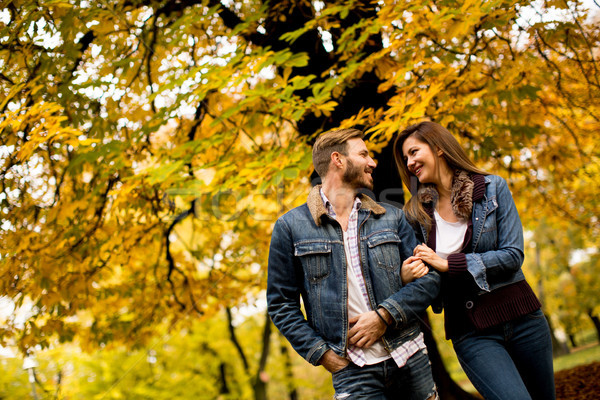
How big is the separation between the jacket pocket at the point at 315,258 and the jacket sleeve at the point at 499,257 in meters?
0.57

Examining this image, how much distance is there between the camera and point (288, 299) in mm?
2061

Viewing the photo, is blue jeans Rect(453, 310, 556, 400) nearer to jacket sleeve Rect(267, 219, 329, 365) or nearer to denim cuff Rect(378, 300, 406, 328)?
denim cuff Rect(378, 300, 406, 328)

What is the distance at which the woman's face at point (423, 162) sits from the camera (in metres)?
2.34

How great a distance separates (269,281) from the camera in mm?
2086

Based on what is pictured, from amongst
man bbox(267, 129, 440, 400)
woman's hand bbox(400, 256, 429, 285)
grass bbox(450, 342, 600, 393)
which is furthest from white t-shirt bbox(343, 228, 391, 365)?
grass bbox(450, 342, 600, 393)

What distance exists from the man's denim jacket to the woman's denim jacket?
21cm

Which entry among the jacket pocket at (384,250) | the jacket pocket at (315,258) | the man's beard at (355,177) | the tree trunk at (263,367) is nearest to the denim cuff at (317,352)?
the jacket pocket at (315,258)

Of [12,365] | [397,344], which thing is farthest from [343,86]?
[12,365]

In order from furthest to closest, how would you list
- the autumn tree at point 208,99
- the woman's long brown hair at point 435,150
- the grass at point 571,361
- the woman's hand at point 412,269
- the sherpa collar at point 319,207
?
1. the grass at point 571,361
2. the autumn tree at point 208,99
3. the woman's long brown hair at point 435,150
4. the sherpa collar at point 319,207
5. the woman's hand at point 412,269

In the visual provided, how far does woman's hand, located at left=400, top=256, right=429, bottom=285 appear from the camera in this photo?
203 cm

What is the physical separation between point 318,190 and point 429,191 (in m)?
0.60

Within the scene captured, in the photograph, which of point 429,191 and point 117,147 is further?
point 117,147

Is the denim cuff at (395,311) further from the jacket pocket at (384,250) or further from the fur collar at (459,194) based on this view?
the fur collar at (459,194)

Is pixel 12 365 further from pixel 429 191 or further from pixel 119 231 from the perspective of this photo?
pixel 429 191
